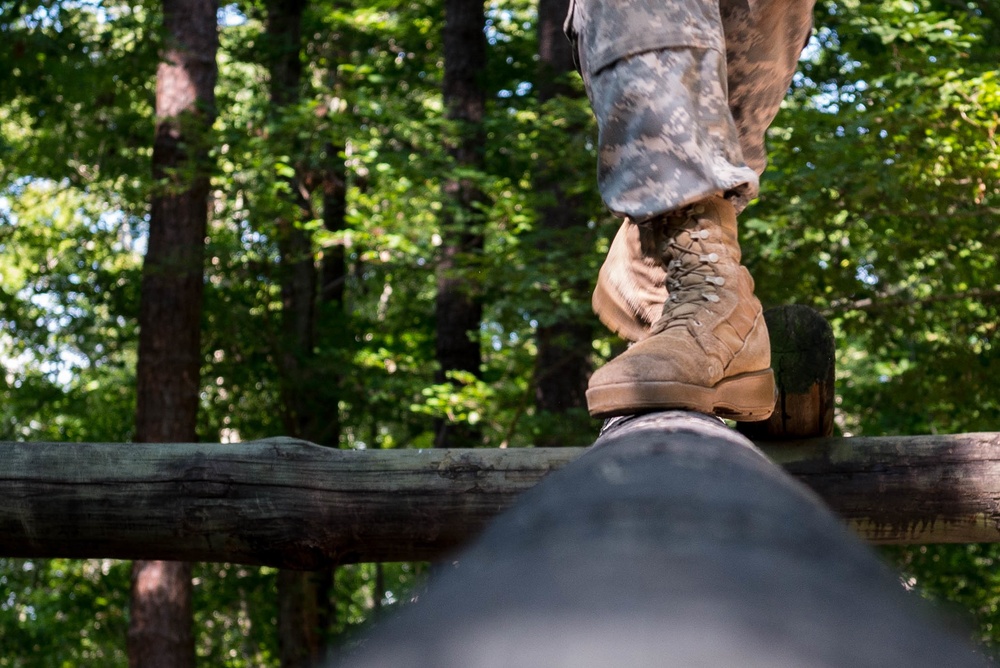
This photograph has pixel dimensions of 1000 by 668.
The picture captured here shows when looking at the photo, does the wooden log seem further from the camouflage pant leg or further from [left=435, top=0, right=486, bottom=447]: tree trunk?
[left=435, top=0, right=486, bottom=447]: tree trunk

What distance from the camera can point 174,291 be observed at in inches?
358

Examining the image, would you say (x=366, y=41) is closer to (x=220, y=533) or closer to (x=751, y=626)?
(x=220, y=533)

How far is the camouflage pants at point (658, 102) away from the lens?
5.32ft

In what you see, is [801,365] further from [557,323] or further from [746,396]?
[557,323]

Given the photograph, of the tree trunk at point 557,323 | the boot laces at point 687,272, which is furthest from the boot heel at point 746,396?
the tree trunk at point 557,323

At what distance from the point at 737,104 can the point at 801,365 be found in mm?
800

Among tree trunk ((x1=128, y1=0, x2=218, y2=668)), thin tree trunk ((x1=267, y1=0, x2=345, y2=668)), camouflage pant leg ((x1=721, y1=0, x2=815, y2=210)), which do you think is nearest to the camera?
camouflage pant leg ((x1=721, y1=0, x2=815, y2=210))

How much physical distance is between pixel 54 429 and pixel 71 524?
1179 centimetres

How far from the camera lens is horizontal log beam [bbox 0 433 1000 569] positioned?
9.06ft

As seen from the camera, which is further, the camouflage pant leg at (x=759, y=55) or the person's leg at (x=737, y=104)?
the camouflage pant leg at (x=759, y=55)

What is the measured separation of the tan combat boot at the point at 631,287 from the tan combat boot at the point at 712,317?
4 centimetres

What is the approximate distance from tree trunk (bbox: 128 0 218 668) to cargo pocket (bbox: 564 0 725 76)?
7283mm

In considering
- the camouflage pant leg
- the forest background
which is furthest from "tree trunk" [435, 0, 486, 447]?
the camouflage pant leg

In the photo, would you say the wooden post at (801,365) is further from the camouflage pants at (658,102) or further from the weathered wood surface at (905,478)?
the camouflage pants at (658,102)
